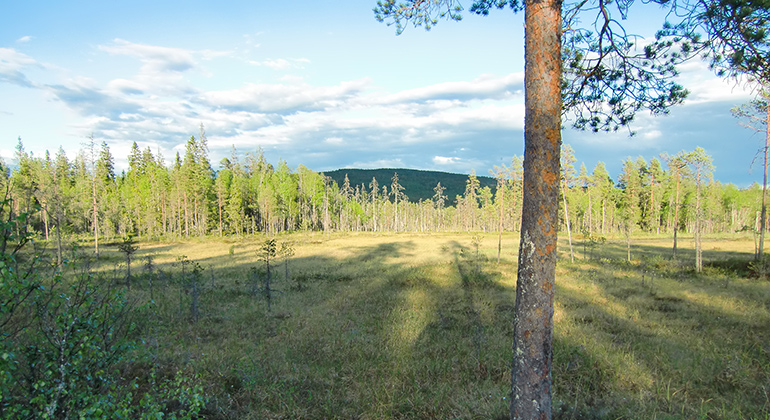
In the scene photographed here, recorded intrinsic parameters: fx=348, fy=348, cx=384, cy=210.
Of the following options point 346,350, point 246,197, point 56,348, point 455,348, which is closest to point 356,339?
point 346,350

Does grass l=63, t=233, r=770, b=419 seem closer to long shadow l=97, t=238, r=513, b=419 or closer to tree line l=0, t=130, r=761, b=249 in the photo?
long shadow l=97, t=238, r=513, b=419

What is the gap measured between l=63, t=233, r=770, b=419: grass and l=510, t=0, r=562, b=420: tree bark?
5.52ft

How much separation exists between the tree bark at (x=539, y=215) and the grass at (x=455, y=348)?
5.52ft

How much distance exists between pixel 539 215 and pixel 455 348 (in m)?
6.26

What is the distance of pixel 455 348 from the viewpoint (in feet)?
29.6

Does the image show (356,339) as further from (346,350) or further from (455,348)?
(455,348)

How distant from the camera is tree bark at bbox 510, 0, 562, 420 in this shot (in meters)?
3.84

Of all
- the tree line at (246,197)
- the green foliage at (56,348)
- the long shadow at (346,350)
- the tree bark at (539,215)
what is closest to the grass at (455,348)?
the long shadow at (346,350)

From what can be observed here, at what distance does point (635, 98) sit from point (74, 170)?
302 feet

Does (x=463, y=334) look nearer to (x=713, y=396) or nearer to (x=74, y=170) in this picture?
(x=713, y=396)

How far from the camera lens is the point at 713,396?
618 cm

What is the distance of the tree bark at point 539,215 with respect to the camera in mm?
3840

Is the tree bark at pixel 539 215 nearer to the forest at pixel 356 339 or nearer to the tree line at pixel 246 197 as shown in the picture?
the forest at pixel 356 339

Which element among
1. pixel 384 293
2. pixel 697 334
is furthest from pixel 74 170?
pixel 697 334
